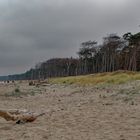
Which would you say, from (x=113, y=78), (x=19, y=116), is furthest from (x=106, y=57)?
(x=19, y=116)

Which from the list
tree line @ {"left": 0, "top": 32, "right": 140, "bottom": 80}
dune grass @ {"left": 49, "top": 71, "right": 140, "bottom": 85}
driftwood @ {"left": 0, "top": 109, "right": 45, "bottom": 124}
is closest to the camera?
driftwood @ {"left": 0, "top": 109, "right": 45, "bottom": 124}

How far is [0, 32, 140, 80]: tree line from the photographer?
103938mm

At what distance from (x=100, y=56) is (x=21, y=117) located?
121417 mm

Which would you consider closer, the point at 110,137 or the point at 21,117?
the point at 110,137

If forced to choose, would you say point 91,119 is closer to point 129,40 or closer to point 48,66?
point 129,40

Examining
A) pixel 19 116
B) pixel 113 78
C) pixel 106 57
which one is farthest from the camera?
pixel 106 57

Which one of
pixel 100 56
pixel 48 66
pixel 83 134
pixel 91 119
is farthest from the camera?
pixel 48 66

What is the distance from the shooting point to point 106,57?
4825 inches

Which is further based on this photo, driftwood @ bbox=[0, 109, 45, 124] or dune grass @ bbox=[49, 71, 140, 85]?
dune grass @ bbox=[49, 71, 140, 85]

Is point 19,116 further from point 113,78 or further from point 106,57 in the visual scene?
point 106,57

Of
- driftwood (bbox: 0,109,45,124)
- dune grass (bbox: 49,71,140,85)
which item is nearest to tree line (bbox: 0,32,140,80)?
dune grass (bbox: 49,71,140,85)

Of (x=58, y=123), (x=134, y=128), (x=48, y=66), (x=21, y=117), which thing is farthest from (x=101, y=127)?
(x=48, y=66)

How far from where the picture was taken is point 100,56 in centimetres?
13450

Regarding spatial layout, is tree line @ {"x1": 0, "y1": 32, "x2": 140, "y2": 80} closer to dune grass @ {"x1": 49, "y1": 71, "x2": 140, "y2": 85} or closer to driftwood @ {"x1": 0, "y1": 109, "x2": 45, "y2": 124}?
dune grass @ {"x1": 49, "y1": 71, "x2": 140, "y2": 85}
